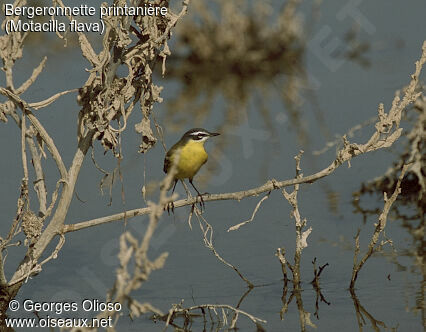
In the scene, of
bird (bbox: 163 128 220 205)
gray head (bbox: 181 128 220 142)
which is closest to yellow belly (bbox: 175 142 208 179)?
bird (bbox: 163 128 220 205)

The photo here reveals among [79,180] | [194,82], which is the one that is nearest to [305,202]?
[79,180]

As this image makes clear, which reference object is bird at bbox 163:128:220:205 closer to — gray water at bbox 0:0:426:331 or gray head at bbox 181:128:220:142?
gray head at bbox 181:128:220:142

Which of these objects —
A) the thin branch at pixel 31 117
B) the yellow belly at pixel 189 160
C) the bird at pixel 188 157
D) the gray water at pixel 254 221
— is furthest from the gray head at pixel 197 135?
the thin branch at pixel 31 117

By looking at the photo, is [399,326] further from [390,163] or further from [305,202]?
[390,163]

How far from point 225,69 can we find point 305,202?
16.4 ft

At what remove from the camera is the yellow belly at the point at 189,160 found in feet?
24.1

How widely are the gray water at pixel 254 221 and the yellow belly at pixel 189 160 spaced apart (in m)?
0.67

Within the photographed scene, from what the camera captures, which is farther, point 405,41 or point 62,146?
point 405,41

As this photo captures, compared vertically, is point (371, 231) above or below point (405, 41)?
below

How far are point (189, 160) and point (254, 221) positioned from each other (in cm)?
164

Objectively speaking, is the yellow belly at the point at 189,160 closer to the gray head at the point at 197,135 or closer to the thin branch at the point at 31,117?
the gray head at the point at 197,135

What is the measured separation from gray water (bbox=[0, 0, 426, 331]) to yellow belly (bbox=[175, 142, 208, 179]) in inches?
26.2

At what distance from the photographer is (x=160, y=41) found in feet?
20.9

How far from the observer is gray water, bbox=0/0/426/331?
6.95 metres
